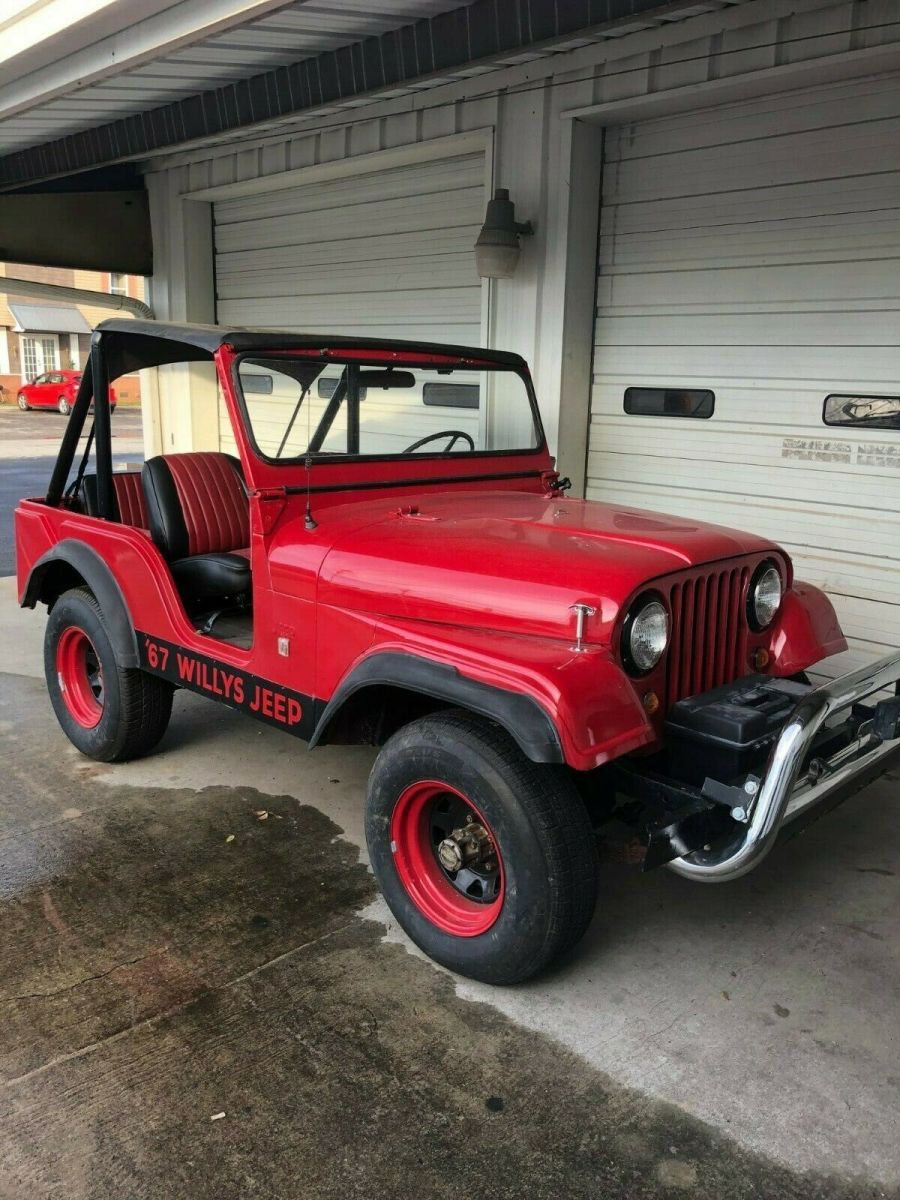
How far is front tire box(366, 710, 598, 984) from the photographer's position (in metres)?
2.38

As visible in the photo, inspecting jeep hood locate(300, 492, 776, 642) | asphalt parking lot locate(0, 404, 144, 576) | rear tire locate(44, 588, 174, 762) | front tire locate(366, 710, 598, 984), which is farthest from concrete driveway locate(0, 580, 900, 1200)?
asphalt parking lot locate(0, 404, 144, 576)

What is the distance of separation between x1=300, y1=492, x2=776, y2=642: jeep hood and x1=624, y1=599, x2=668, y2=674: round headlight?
0.06 meters

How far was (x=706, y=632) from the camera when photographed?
2.80 metres

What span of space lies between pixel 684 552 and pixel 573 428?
10.2ft

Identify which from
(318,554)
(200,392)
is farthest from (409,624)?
(200,392)

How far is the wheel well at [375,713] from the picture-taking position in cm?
285

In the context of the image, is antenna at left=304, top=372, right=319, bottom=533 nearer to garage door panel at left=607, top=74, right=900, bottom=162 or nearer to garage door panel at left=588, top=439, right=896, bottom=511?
garage door panel at left=588, top=439, right=896, bottom=511

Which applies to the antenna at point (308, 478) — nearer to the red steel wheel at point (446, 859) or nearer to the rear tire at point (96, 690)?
the red steel wheel at point (446, 859)

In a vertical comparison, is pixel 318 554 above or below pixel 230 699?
above

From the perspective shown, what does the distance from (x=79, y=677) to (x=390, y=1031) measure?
2.49 m

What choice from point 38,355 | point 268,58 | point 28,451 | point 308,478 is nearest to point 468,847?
point 308,478

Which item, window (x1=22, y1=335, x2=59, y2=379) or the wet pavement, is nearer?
the wet pavement

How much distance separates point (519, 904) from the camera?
2422 mm

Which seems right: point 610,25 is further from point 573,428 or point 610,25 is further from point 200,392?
point 200,392
